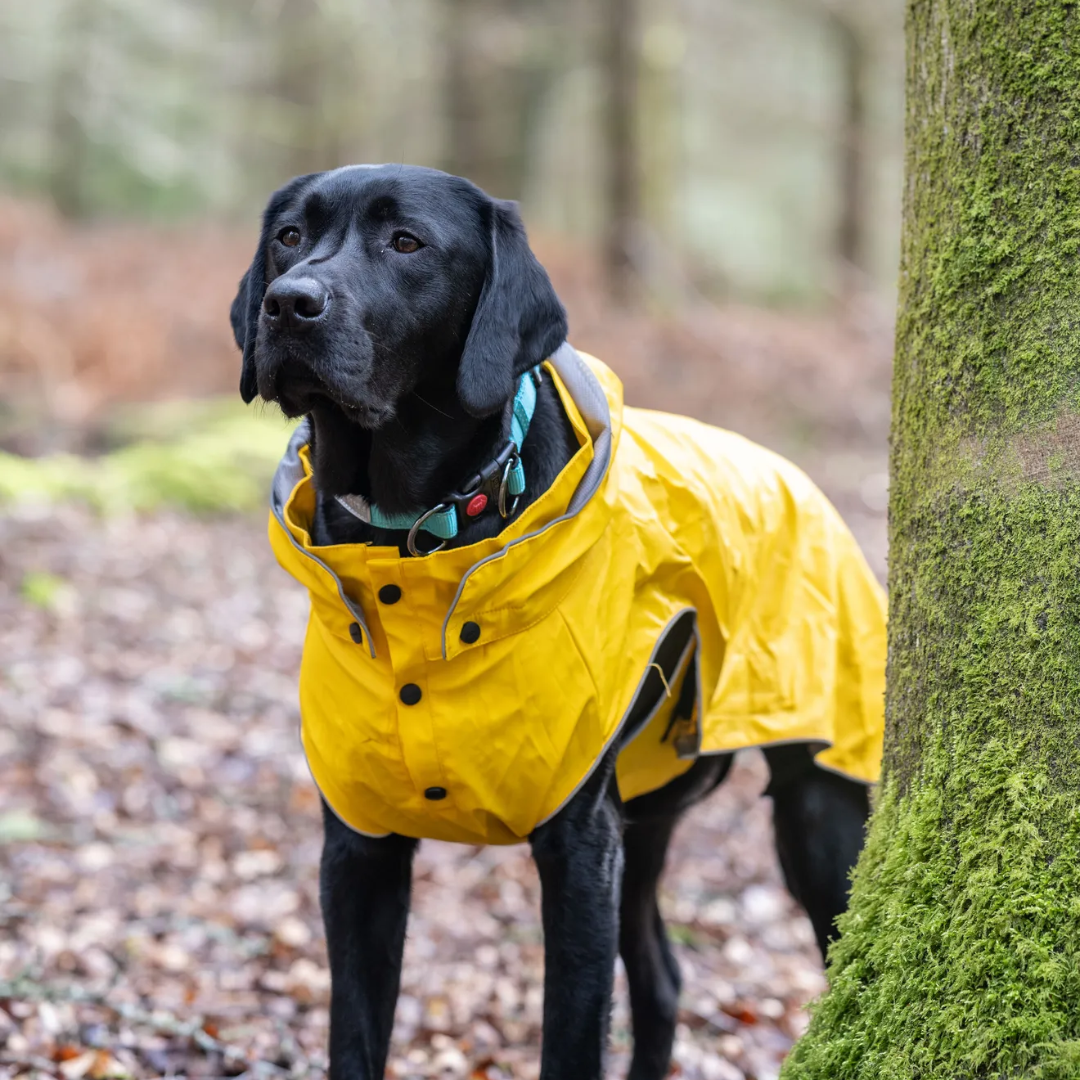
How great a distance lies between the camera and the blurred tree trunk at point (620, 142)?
1436 cm

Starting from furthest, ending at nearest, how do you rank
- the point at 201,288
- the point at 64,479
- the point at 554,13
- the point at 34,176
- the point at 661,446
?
1. the point at 34,176
2. the point at 554,13
3. the point at 201,288
4. the point at 64,479
5. the point at 661,446

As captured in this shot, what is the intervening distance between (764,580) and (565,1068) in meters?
1.31

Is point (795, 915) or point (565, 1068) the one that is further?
point (795, 915)

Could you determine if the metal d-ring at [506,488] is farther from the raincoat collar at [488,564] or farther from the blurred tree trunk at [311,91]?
the blurred tree trunk at [311,91]

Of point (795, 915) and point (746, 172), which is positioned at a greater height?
point (746, 172)

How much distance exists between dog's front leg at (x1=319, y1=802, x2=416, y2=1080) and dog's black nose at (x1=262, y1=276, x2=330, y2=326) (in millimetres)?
1144

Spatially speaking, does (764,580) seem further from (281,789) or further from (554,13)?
(554,13)

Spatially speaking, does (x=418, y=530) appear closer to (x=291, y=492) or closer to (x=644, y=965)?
(x=291, y=492)

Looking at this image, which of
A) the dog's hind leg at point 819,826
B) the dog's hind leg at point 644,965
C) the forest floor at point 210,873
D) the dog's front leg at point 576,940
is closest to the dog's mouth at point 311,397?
the dog's front leg at point 576,940

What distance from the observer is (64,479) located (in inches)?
324

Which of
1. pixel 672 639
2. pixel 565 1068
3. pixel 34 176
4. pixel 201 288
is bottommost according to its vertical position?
pixel 565 1068

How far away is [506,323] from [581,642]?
791mm

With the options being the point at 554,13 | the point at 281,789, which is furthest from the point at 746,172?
the point at 281,789

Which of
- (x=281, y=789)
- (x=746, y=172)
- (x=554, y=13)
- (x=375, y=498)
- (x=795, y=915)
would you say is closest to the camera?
(x=375, y=498)
